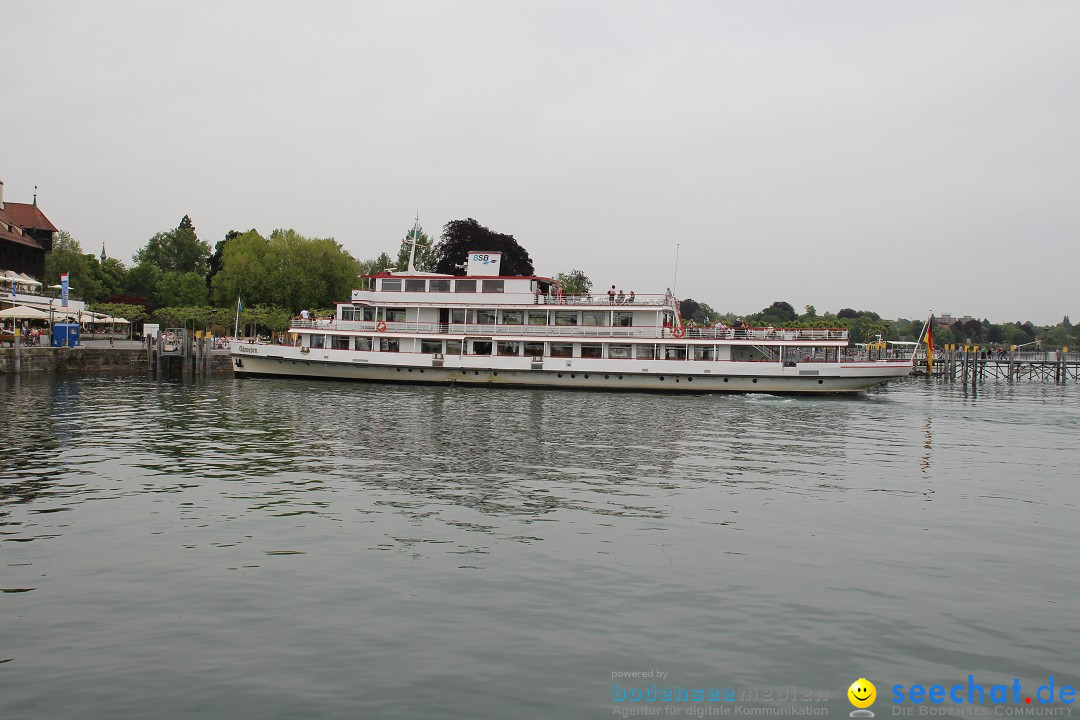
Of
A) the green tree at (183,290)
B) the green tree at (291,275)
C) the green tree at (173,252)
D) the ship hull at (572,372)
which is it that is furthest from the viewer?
the green tree at (173,252)

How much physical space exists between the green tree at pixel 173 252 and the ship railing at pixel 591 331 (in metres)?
78.4

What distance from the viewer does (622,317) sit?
4909cm

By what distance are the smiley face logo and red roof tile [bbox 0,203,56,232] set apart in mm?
90562

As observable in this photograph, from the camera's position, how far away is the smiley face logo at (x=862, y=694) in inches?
301

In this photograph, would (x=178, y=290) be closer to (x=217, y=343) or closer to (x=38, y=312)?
(x=217, y=343)

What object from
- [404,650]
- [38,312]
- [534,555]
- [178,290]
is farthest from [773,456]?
[178,290]

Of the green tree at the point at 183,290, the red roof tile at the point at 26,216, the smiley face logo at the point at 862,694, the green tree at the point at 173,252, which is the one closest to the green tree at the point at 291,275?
the green tree at the point at 183,290

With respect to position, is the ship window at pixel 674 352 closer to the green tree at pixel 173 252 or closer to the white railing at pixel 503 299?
the white railing at pixel 503 299

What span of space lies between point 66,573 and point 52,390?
105 feet

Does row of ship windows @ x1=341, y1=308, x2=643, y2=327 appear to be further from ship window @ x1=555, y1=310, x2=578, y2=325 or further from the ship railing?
the ship railing

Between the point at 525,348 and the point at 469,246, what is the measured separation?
121ft

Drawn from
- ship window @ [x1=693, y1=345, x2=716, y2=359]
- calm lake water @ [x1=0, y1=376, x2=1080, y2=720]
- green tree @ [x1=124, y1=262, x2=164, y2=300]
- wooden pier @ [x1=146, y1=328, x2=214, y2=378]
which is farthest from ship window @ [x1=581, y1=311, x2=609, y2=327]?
green tree @ [x1=124, y1=262, x2=164, y2=300]

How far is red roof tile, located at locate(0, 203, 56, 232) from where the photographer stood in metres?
80.4

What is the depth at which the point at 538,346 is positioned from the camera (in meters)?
49.7
